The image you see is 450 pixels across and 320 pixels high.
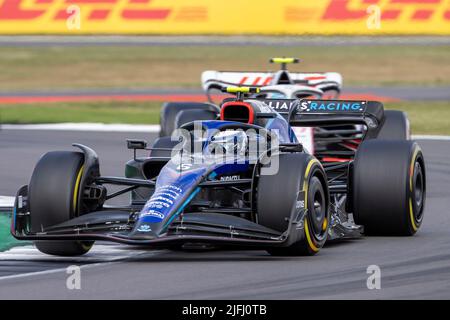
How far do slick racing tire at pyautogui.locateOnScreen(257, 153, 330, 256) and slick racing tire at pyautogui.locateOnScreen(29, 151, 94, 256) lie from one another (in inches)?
59.1

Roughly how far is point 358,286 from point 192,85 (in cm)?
2657

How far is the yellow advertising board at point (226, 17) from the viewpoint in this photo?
35.4m

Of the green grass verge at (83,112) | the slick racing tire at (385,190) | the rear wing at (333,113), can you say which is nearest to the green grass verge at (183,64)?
the green grass verge at (83,112)

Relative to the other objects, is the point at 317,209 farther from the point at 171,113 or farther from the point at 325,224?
the point at 171,113

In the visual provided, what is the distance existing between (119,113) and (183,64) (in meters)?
12.7

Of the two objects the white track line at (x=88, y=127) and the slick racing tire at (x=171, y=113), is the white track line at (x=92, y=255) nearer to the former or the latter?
the slick racing tire at (x=171, y=113)

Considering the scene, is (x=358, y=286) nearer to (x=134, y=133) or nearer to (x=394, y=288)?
(x=394, y=288)

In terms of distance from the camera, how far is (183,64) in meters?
39.8

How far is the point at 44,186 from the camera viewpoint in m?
10.3

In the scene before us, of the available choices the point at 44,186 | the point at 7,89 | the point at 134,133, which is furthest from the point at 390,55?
the point at 44,186

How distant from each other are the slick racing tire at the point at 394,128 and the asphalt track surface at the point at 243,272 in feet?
8.72

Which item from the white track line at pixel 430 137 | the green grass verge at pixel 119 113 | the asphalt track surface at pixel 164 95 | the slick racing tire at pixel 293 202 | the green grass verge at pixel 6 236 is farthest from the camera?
the asphalt track surface at pixel 164 95

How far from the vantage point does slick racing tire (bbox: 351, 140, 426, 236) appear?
1116 centimetres
